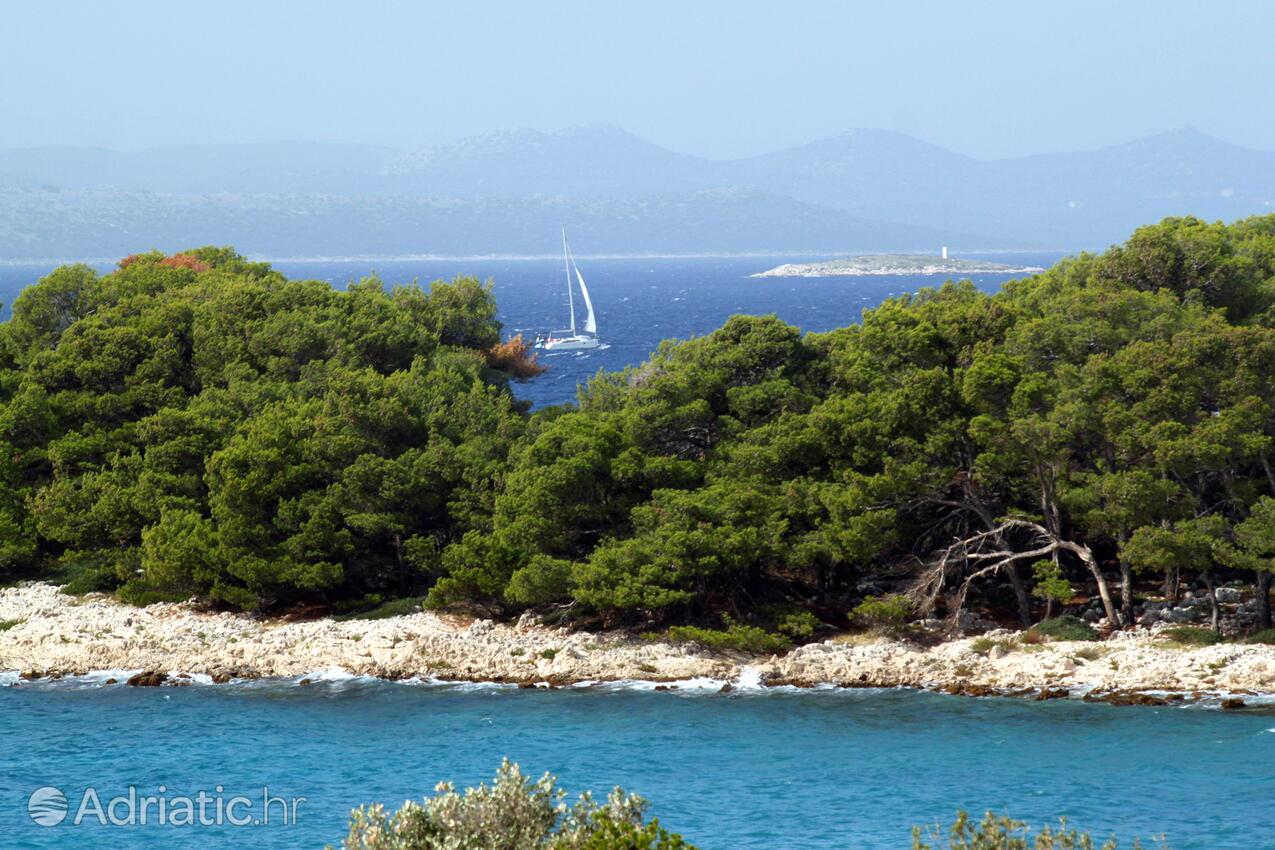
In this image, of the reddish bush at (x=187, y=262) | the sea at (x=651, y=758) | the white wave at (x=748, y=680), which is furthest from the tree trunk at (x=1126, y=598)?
the reddish bush at (x=187, y=262)

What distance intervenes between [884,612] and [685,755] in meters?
7.23

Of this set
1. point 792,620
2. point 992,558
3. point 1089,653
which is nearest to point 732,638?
point 792,620

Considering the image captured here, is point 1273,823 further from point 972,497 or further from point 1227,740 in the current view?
point 972,497

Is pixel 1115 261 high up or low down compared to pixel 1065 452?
up

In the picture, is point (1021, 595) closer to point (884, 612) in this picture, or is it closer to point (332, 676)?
point (884, 612)

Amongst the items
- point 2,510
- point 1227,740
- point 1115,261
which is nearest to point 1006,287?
point 1115,261

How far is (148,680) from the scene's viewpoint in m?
32.2

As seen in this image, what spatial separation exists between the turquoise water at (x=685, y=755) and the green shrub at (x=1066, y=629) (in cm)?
264

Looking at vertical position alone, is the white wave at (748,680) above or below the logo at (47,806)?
above

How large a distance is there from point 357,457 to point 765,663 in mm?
11713

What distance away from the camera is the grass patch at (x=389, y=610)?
116 feet

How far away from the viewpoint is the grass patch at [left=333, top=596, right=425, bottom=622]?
116 feet

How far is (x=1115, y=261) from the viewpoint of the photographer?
124 ft

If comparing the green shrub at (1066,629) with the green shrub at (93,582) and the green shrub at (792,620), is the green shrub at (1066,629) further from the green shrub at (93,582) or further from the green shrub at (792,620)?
the green shrub at (93,582)
